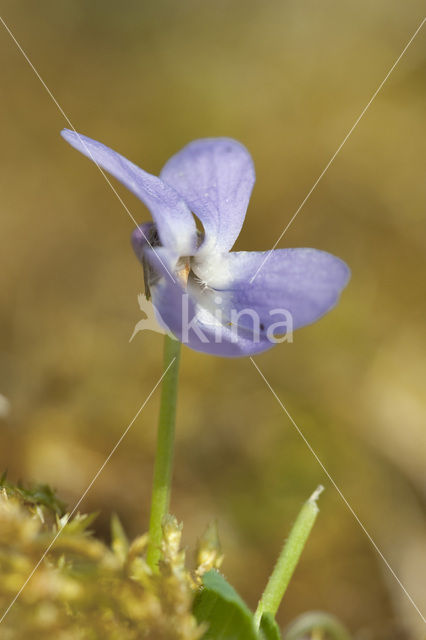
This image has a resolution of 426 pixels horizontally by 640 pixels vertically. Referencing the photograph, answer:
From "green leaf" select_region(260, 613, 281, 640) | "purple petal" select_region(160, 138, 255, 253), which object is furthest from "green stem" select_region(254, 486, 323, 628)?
"purple petal" select_region(160, 138, 255, 253)

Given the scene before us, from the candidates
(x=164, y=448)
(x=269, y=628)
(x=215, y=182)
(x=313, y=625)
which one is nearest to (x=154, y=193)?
(x=215, y=182)

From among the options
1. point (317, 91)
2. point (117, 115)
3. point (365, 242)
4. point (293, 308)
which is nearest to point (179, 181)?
point (293, 308)

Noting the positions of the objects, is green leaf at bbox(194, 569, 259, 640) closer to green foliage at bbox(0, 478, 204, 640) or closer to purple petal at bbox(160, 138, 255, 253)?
green foliage at bbox(0, 478, 204, 640)

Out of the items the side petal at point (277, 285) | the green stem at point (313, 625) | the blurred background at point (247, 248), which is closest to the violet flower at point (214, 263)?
the side petal at point (277, 285)

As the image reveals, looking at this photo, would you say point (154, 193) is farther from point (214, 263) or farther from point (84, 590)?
point (84, 590)

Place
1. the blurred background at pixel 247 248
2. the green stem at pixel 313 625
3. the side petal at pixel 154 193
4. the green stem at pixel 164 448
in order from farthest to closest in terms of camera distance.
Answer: the blurred background at pixel 247 248 → the green stem at pixel 313 625 → the green stem at pixel 164 448 → the side petal at pixel 154 193

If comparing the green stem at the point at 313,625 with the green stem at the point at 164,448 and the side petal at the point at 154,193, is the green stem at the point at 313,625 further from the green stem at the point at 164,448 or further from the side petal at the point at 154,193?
the side petal at the point at 154,193

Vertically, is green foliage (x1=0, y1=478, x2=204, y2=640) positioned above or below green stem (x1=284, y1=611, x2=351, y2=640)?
above
